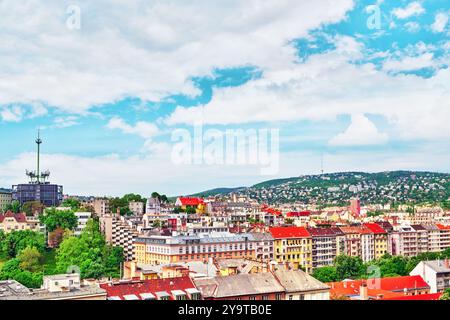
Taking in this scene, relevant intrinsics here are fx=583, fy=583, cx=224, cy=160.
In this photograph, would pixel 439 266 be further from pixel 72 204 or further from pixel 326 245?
pixel 72 204

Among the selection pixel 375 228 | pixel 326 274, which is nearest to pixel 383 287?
pixel 326 274

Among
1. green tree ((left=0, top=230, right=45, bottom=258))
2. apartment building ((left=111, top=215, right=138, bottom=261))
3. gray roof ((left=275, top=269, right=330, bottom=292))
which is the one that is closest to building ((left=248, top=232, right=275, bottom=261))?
apartment building ((left=111, top=215, right=138, bottom=261))

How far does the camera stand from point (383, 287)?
17.5ft

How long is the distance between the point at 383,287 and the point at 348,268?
298 cm

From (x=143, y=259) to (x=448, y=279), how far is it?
4.45 m

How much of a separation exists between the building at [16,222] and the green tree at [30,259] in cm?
117

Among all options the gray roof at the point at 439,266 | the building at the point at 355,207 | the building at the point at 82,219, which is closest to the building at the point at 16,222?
the building at the point at 82,219

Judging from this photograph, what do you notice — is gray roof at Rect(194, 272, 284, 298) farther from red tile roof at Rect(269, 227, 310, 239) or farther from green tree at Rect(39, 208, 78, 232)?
green tree at Rect(39, 208, 78, 232)

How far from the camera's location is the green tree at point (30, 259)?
25.9 feet

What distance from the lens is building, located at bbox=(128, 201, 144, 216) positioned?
42.0 ft

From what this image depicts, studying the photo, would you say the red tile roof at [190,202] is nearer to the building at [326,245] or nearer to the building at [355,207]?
the building at [326,245]
